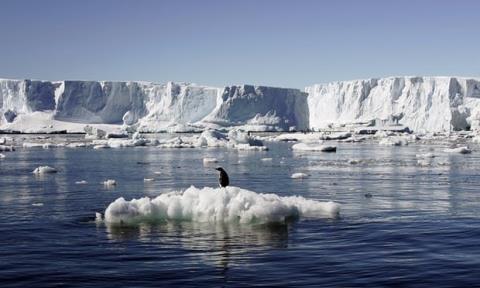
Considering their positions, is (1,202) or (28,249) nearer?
(28,249)

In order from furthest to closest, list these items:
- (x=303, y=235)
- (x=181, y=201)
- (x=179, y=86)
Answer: (x=179, y=86)
(x=181, y=201)
(x=303, y=235)

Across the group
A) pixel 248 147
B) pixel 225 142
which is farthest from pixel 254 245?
pixel 225 142

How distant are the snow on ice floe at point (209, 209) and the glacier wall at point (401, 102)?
103705mm

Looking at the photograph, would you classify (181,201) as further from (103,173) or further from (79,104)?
(79,104)

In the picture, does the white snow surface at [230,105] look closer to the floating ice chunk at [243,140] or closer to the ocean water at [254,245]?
the floating ice chunk at [243,140]

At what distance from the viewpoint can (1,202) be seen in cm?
2045

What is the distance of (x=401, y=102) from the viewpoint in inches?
5404

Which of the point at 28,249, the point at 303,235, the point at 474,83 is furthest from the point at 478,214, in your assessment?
the point at 474,83

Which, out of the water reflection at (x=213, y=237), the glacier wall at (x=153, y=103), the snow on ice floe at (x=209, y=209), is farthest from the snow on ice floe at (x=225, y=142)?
the glacier wall at (x=153, y=103)

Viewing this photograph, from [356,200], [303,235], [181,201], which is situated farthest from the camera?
[356,200]

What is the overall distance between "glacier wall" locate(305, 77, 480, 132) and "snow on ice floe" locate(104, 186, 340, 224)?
104 m

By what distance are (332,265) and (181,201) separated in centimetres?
602

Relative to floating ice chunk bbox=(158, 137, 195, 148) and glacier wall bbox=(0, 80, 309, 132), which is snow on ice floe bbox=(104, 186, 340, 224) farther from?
glacier wall bbox=(0, 80, 309, 132)

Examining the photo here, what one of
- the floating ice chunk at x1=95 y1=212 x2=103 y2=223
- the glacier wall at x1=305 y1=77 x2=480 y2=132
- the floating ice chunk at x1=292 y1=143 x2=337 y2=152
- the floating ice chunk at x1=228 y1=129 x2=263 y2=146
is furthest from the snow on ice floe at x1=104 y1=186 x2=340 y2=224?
the glacier wall at x1=305 y1=77 x2=480 y2=132
